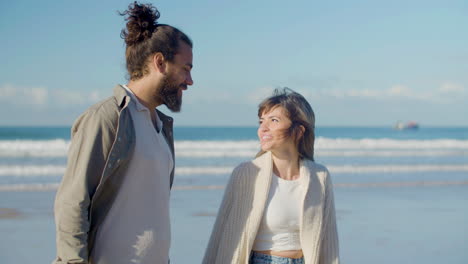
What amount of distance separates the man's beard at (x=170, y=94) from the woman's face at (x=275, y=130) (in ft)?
2.55

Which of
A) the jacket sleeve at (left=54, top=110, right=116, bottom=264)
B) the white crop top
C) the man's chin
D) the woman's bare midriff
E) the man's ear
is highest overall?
the man's ear

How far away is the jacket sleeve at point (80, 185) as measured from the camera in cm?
213

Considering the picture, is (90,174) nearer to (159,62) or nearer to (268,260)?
(159,62)

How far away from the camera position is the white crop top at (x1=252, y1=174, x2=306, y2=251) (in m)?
3.09

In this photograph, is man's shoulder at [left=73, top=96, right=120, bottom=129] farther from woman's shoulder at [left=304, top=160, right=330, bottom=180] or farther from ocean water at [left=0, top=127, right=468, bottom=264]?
ocean water at [left=0, top=127, right=468, bottom=264]

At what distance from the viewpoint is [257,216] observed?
3.07 meters

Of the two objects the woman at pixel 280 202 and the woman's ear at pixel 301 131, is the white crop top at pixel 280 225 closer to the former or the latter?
the woman at pixel 280 202

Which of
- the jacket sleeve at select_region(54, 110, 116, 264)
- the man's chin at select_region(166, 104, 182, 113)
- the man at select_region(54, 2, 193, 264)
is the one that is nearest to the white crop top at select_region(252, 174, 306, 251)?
the man at select_region(54, 2, 193, 264)

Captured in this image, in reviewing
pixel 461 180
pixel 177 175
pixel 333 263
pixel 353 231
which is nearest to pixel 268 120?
pixel 333 263

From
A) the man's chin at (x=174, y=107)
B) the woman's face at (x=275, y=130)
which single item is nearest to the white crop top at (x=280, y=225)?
the woman's face at (x=275, y=130)

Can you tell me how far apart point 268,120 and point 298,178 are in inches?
14.8

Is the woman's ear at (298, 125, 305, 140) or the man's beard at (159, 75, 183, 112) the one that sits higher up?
the man's beard at (159, 75, 183, 112)

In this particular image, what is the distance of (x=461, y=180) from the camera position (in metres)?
11.6

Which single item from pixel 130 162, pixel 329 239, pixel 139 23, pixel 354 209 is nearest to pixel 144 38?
pixel 139 23
